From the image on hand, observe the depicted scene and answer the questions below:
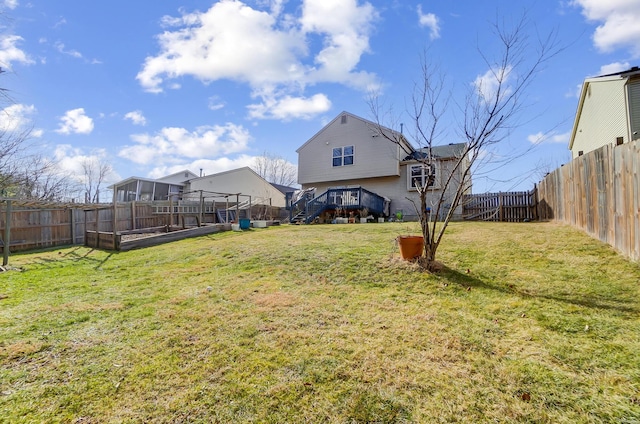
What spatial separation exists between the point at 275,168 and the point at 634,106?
37413mm

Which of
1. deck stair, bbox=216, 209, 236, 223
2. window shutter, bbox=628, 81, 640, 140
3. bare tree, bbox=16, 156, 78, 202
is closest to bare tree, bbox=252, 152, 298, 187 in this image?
bare tree, bbox=16, 156, 78, 202

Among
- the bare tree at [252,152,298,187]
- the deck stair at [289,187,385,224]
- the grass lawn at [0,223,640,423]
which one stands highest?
the bare tree at [252,152,298,187]

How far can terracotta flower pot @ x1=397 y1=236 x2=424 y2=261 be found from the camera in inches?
210

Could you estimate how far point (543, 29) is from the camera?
485 centimetres

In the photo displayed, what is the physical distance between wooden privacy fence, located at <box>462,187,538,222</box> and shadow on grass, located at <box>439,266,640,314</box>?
907 cm

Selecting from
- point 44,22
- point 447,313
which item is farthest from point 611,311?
point 44,22

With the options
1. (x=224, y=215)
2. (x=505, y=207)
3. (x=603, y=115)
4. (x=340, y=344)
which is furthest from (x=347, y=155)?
(x=340, y=344)

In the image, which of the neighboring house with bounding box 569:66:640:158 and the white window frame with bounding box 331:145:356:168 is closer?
the neighboring house with bounding box 569:66:640:158

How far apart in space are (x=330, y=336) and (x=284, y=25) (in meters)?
9.83

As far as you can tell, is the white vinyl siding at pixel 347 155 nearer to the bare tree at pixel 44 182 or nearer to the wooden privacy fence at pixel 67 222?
the wooden privacy fence at pixel 67 222

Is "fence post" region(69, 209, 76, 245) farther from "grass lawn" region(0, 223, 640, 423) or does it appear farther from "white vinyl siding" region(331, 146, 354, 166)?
"white vinyl siding" region(331, 146, 354, 166)

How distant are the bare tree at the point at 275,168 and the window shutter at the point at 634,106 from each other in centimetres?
3473

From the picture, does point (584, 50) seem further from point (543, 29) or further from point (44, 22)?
point (44, 22)

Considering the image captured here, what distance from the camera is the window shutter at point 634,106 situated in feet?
33.4
